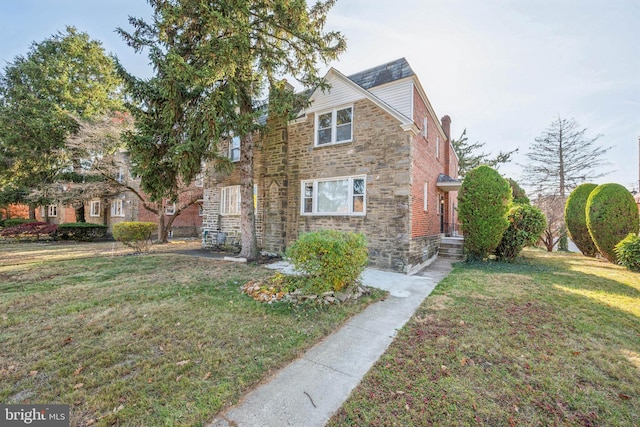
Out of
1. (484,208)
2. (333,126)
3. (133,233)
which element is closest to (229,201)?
(133,233)

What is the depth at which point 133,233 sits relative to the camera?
10.5 metres

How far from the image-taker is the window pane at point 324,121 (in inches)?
385

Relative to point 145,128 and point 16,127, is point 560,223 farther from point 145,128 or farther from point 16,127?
point 16,127

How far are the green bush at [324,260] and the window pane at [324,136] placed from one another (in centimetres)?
564

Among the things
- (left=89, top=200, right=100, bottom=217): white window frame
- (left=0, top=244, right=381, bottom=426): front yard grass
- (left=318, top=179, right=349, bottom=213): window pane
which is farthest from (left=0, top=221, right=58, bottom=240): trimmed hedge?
(left=318, top=179, right=349, bottom=213): window pane

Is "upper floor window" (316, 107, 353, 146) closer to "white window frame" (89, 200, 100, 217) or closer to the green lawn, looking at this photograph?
the green lawn

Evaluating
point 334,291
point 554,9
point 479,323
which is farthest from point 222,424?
point 554,9

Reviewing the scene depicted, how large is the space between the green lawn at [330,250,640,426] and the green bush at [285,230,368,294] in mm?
1494

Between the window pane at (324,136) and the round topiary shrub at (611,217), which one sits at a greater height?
the window pane at (324,136)

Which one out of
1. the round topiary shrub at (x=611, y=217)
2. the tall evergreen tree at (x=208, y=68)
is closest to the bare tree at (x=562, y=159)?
the round topiary shrub at (x=611, y=217)

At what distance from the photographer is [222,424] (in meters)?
2.10

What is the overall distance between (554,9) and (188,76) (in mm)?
10584

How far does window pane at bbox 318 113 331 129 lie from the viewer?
32.1ft

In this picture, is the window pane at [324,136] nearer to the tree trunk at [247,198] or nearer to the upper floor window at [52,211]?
the tree trunk at [247,198]
